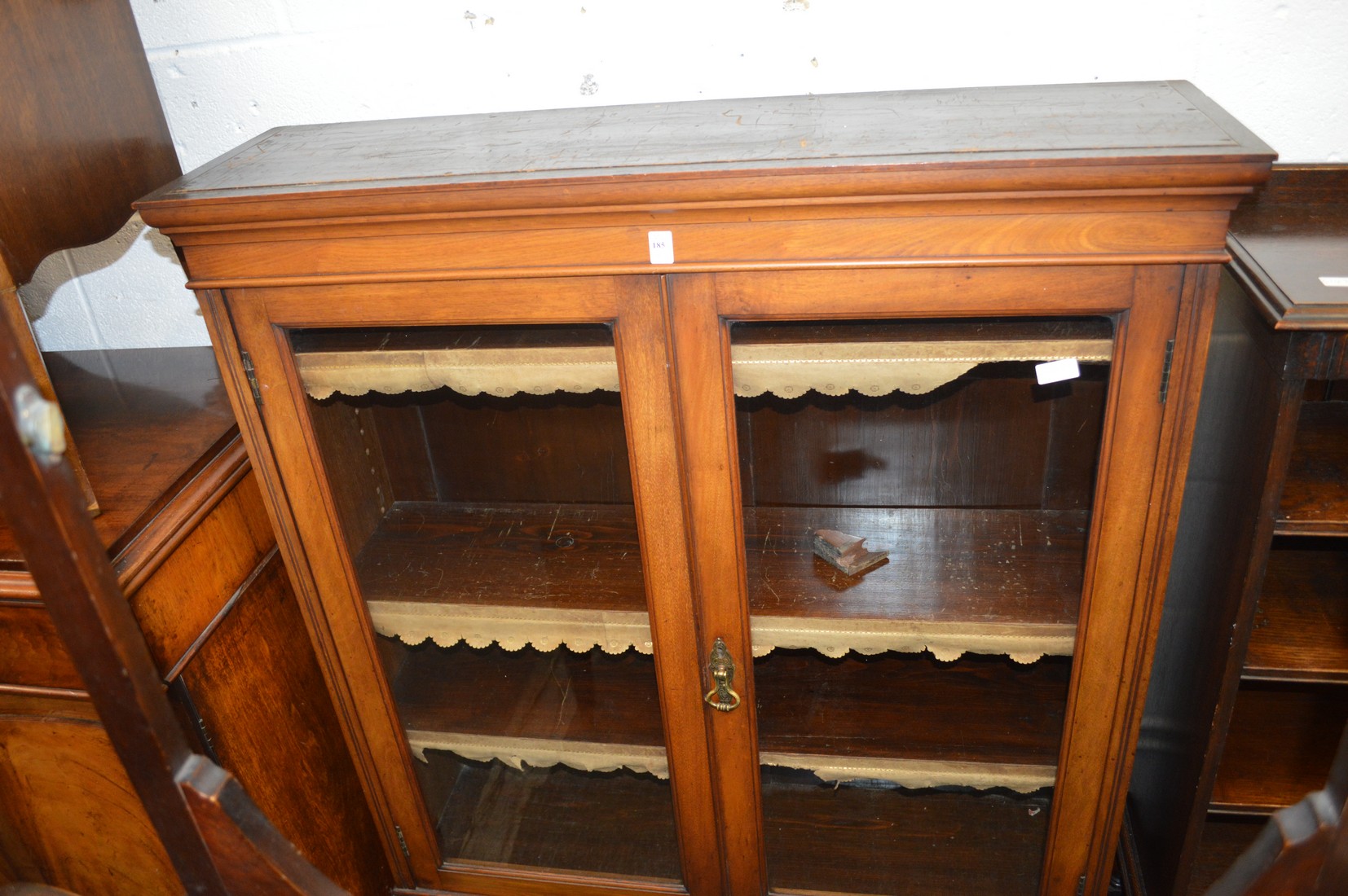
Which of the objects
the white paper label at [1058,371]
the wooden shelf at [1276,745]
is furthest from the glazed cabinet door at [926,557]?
the wooden shelf at [1276,745]

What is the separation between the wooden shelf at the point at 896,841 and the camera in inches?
57.1

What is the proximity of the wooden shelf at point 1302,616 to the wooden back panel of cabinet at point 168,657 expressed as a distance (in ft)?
4.23

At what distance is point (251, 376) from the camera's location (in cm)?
115

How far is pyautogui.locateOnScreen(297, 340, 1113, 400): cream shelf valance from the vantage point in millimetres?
1046

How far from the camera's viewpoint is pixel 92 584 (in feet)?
1.45

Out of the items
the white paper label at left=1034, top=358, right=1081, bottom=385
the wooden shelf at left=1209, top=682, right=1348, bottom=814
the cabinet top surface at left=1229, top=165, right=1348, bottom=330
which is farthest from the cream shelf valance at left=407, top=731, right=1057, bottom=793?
the cabinet top surface at left=1229, top=165, right=1348, bottom=330

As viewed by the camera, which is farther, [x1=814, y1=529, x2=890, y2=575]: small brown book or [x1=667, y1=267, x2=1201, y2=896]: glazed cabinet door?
[x1=814, y1=529, x2=890, y2=575]: small brown book

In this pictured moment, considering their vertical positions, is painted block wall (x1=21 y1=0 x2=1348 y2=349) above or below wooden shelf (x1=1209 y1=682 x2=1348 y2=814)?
above

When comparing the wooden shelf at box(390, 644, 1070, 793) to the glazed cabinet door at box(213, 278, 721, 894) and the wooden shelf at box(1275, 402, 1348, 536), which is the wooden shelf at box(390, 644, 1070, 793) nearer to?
the glazed cabinet door at box(213, 278, 721, 894)

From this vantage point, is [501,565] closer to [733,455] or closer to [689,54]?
[733,455]

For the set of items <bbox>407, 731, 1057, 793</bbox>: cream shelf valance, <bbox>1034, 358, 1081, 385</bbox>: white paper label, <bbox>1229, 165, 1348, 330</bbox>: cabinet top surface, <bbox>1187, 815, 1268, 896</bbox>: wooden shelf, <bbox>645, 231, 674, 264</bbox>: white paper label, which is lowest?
<bbox>1187, 815, 1268, 896</bbox>: wooden shelf

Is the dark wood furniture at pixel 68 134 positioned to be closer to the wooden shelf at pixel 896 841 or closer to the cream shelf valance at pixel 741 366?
the cream shelf valance at pixel 741 366

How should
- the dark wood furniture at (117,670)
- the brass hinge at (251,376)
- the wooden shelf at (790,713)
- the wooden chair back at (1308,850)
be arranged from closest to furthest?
1. the dark wood furniture at (117,670)
2. the wooden chair back at (1308,850)
3. the brass hinge at (251,376)
4. the wooden shelf at (790,713)

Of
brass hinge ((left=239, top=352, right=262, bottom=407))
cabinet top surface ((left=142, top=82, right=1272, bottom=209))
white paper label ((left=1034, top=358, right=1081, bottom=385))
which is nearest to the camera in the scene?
cabinet top surface ((left=142, top=82, right=1272, bottom=209))
